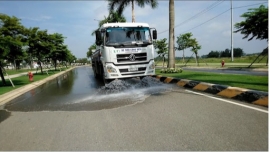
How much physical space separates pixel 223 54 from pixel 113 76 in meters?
84.0

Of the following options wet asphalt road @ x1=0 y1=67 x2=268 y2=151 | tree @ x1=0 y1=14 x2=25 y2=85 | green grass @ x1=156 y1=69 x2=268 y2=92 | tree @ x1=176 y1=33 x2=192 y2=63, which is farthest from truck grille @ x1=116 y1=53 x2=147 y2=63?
tree @ x1=176 y1=33 x2=192 y2=63

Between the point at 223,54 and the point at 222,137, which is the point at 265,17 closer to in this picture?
the point at 222,137

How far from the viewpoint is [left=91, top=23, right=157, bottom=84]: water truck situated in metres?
9.66

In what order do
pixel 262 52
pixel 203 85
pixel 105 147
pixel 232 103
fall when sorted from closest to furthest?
pixel 105 147, pixel 232 103, pixel 203 85, pixel 262 52

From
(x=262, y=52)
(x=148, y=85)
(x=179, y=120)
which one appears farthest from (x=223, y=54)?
(x=179, y=120)

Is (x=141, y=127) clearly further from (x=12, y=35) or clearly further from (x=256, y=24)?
(x=256, y=24)

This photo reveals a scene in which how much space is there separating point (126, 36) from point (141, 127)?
6.47m

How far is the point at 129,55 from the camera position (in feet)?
32.0

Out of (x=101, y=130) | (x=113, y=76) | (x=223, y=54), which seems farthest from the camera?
(x=223, y=54)

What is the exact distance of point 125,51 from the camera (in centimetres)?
969

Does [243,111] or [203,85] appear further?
[203,85]

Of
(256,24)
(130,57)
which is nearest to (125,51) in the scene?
(130,57)

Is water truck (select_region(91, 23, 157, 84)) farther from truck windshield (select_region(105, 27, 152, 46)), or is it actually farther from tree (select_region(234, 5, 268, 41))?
tree (select_region(234, 5, 268, 41))

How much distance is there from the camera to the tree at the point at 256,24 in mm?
17625
